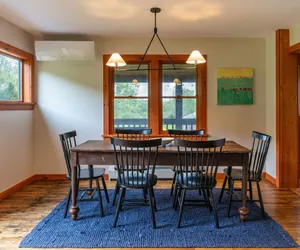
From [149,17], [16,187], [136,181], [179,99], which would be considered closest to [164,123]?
[179,99]

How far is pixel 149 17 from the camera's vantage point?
131 inches

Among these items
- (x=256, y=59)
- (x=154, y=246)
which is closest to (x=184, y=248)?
(x=154, y=246)

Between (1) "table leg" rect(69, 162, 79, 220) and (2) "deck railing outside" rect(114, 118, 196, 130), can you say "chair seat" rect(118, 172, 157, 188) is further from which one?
(2) "deck railing outside" rect(114, 118, 196, 130)

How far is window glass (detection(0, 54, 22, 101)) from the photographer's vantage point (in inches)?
140

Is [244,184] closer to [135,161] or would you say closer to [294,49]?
[135,161]

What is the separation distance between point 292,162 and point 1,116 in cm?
416

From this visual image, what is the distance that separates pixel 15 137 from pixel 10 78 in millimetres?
871

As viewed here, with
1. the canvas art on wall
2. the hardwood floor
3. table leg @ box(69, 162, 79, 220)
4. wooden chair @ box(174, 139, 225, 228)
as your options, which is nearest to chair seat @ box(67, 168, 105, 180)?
table leg @ box(69, 162, 79, 220)

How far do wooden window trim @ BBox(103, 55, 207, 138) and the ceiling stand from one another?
1.27 feet

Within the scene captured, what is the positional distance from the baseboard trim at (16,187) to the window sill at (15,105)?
1.11 m

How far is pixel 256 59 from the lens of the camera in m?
4.30

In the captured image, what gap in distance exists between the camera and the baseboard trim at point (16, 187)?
11.1ft

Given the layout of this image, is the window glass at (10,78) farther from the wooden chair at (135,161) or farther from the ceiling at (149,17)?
the wooden chair at (135,161)

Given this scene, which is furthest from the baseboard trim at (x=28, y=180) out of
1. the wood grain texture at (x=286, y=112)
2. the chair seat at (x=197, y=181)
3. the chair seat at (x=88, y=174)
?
the wood grain texture at (x=286, y=112)
